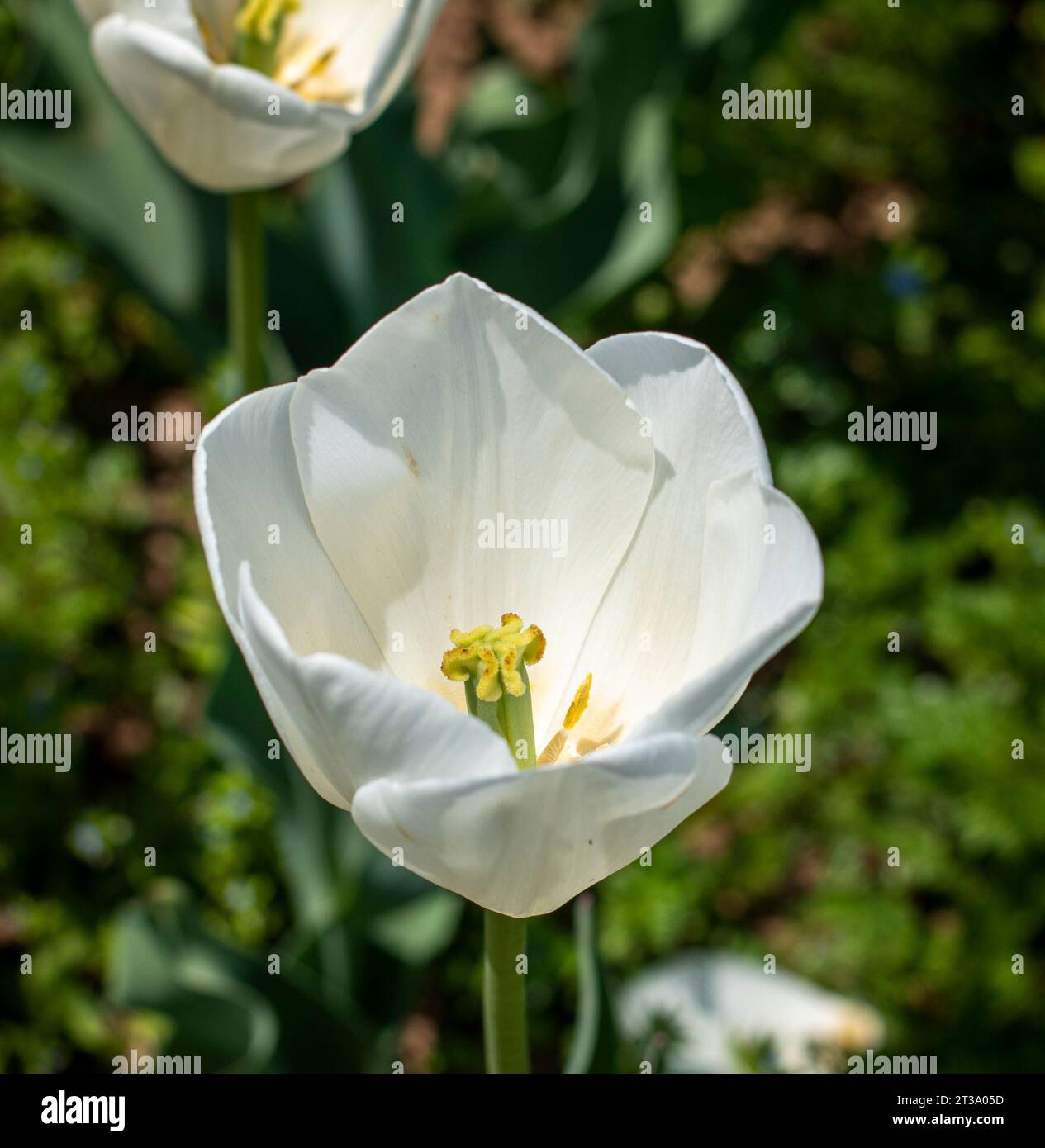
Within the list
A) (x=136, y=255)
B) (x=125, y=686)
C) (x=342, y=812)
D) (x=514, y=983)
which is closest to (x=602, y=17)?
(x=136, y=255)

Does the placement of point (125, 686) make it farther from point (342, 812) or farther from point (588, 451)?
point (588, 451)

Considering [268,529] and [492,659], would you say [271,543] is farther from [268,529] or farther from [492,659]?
[492,659]

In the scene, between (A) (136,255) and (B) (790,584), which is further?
(A) (136,255)

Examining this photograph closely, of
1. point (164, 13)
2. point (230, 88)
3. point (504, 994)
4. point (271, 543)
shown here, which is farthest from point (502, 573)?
point (164, 13)

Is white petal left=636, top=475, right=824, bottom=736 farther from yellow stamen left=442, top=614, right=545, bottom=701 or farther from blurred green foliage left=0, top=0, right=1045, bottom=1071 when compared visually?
blurred green foliage left=0, top=0, right=1045, bottom=1071

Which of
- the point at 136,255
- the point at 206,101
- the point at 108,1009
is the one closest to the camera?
the point at 206,101
